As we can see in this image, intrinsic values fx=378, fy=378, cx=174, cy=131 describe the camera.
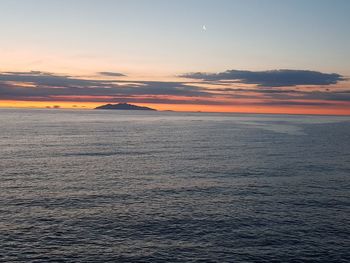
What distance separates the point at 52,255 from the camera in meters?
43.2

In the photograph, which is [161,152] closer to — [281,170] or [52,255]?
[281,170]

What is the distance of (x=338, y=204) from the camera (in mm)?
64000

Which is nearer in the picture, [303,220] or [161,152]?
[303,220]

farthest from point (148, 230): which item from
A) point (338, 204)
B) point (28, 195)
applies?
point (338, 204)

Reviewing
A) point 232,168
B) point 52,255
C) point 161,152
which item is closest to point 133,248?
point 52,255

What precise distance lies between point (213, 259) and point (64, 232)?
20.3m

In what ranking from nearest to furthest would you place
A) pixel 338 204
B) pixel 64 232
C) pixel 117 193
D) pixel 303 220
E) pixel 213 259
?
pixel 213 259, pixel 64 232, pixel 303 220, pixel 338 204, pixel 117 193

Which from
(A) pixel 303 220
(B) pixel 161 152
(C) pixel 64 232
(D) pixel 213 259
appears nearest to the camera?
(D) pixel 213 259

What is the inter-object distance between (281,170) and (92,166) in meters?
47.7

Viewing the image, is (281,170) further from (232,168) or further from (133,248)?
(133,248)

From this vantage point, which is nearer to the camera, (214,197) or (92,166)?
(214,197)

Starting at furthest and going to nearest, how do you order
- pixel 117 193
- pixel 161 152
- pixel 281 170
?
pixel 161 152
pixel 281 170
pixel 117 193

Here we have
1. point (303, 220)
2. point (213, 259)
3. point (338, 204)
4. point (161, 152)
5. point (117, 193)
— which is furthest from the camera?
point (161, 152)

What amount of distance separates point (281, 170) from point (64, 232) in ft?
196
